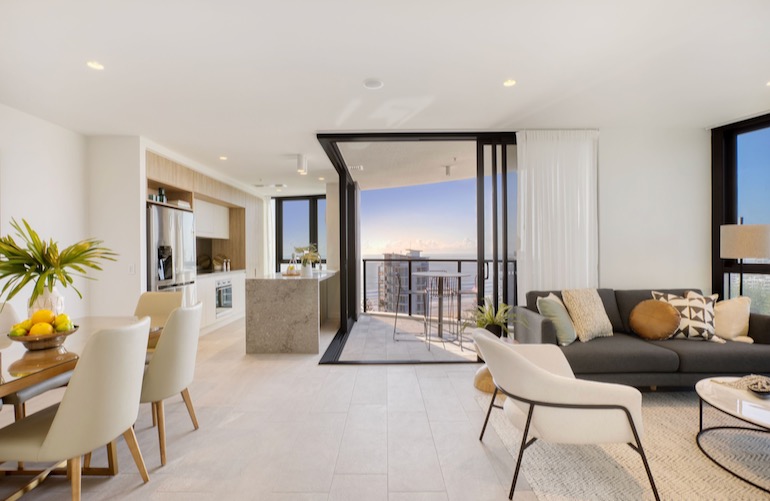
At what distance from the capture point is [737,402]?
2.05 metres

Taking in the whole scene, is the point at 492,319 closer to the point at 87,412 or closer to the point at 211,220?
the point at 87,412

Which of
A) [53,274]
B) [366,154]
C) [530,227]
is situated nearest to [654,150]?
[530,227]

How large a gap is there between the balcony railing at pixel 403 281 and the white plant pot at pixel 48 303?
14.2 feet

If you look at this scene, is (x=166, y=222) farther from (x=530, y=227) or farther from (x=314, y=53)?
(x=530, y=227)

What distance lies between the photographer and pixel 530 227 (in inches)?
156

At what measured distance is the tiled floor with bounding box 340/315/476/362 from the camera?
4219mm

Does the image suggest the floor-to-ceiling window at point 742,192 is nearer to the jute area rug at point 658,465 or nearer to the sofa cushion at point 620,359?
the sofa cushion at point 620,359

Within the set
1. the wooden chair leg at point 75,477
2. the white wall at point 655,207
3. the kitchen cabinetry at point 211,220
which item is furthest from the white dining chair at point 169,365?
the white wall at point 655,207

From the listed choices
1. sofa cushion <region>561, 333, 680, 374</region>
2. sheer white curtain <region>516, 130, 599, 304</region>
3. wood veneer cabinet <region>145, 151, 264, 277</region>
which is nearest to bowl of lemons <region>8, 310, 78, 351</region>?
wood veneer cabinet <region>145, 151, 264, 277</region>

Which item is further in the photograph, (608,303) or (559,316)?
(608,303)

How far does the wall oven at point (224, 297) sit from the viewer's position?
5902 mm

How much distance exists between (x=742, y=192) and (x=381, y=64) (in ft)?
13.4

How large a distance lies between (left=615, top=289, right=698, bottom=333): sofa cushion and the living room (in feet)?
1.21

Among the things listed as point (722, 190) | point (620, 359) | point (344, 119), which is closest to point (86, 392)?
point (344, 119)
